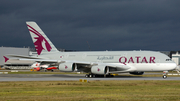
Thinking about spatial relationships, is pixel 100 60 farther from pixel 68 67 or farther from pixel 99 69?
pixel 68 67

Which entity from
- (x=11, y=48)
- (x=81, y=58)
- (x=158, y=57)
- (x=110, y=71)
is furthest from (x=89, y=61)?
(x=11, y=48)

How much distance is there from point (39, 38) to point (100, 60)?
13620 mm

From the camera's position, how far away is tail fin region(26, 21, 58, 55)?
2098 inches

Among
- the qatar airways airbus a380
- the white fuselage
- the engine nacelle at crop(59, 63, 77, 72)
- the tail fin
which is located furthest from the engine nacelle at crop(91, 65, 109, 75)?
the tail fin

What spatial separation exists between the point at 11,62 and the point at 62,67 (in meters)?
91.7

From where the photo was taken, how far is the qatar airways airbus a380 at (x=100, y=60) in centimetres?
4600

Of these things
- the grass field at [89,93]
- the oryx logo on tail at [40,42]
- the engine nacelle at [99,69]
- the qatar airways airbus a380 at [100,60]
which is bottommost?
the grass field at [89,93]

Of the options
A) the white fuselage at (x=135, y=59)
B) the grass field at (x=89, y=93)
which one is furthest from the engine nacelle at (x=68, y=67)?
the grass field at (x=89, y=93)

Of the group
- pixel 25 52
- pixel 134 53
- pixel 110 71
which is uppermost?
pixel 25 52

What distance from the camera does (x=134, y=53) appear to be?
47875mm

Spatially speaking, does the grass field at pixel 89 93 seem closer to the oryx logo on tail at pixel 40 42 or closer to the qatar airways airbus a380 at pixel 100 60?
the qatar airways airbus a380 at pixel 100 60

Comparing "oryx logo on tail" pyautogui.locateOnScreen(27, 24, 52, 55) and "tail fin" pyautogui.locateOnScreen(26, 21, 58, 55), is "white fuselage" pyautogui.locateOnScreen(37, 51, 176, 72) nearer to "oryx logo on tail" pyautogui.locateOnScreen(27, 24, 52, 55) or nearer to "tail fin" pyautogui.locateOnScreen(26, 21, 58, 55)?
"oryx logo on tail" pyautogui.locateOnScreen(27, 24, 52, 55)

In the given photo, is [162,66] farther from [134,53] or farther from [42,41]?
[42,41]

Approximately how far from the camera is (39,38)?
175 feet
